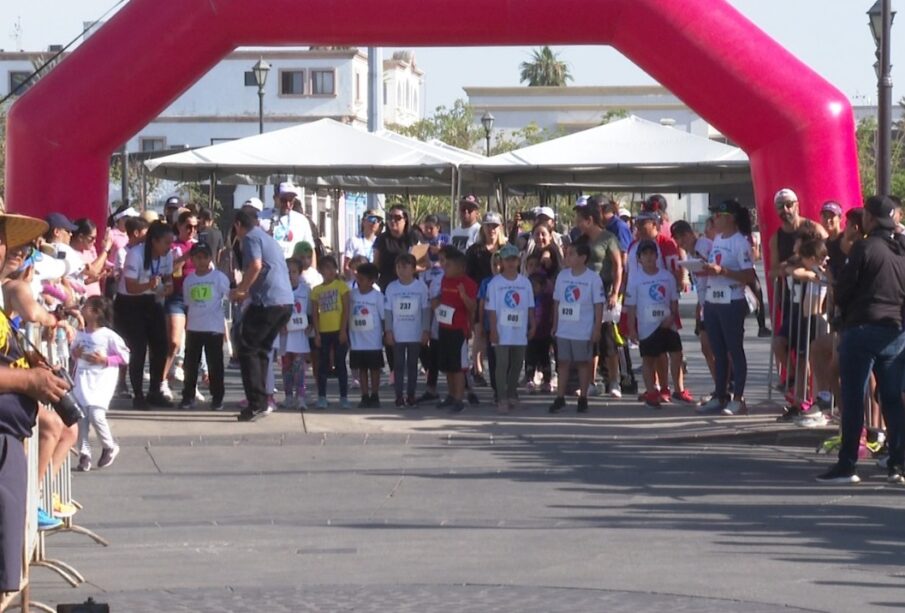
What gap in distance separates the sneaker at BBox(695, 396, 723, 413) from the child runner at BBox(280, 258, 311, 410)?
11.3 feet

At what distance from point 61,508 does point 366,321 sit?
6710 millimetres

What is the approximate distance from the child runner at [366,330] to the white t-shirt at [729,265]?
2.88 meters

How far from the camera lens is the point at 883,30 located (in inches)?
834

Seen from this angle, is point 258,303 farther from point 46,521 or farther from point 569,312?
point 46,521

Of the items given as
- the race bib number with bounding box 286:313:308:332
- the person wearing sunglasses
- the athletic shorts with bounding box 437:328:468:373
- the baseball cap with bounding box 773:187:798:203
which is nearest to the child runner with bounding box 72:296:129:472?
the race bib number with bounding box 286:313:308:332

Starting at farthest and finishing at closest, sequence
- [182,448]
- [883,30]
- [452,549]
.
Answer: [883,30], [182,448], [452,549]

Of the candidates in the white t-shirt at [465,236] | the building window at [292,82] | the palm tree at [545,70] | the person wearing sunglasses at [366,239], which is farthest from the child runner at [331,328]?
the palm tree at [545,70]

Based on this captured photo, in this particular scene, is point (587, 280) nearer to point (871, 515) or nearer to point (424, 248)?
point (424, 248)

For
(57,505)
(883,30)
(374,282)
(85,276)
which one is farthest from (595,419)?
(883,30)

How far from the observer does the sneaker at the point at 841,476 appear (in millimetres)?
10984

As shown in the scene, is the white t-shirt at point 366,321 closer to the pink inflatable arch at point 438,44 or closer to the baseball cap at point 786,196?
the pink inflatable arch at point 438,44

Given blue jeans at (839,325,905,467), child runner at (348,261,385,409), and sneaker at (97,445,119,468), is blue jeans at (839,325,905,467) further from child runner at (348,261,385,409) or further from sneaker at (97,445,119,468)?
child runner at (348,261,385,409)

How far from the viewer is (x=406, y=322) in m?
15.5

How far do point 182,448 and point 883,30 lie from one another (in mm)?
11608
